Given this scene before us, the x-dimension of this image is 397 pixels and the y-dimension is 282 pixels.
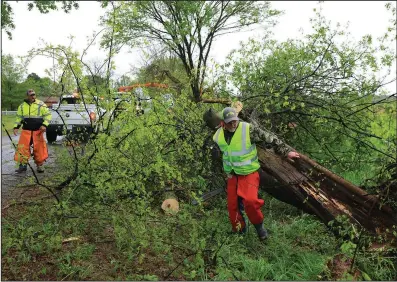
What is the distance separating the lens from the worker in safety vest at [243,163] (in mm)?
4609

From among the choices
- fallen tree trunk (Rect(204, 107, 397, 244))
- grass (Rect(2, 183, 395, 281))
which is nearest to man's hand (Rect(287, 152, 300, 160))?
fallen tree trunk (Rect(204, 107, 397, 244))

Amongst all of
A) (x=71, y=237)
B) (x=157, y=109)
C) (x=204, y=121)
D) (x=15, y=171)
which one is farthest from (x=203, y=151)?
(x=15, y=171)

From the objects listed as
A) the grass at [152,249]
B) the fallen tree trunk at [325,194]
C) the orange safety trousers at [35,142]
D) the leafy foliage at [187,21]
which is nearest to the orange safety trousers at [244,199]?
the grass at [152,249]

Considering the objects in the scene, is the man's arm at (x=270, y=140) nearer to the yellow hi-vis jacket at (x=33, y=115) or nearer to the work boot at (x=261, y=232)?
the work boot at (x=261, y=232)

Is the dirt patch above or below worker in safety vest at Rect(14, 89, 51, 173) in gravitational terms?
below

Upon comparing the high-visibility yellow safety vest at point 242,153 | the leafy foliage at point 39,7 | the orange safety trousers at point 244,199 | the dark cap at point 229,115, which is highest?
the leafy foliage at point 39,7

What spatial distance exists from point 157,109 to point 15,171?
3541mm

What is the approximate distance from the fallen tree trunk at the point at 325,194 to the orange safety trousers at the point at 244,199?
1.36 ft

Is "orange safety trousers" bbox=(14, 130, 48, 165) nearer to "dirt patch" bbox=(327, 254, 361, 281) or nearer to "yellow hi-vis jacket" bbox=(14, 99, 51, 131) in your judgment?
"yellow hi-vis jacket" bbox=(14, 99, 51, 131)

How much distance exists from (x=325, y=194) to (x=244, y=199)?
0.97m

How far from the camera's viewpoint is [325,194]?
4656 mm

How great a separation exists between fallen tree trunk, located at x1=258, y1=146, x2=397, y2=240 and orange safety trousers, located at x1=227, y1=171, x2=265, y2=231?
0.41 m

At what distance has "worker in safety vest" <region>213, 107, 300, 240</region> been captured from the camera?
15.1 ft

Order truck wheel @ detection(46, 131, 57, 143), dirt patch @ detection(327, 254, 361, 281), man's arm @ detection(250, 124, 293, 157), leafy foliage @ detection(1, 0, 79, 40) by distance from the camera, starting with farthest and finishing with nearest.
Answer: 1. truck wheel @ detection(46, 131, 57, 143)
2. leafy foliage @ detection(1, 0, 79, 40)
3. man's arm @ detection(250, 124, 293, 157)
4. dirt patch @ detection(327, 254, 361, 281)
